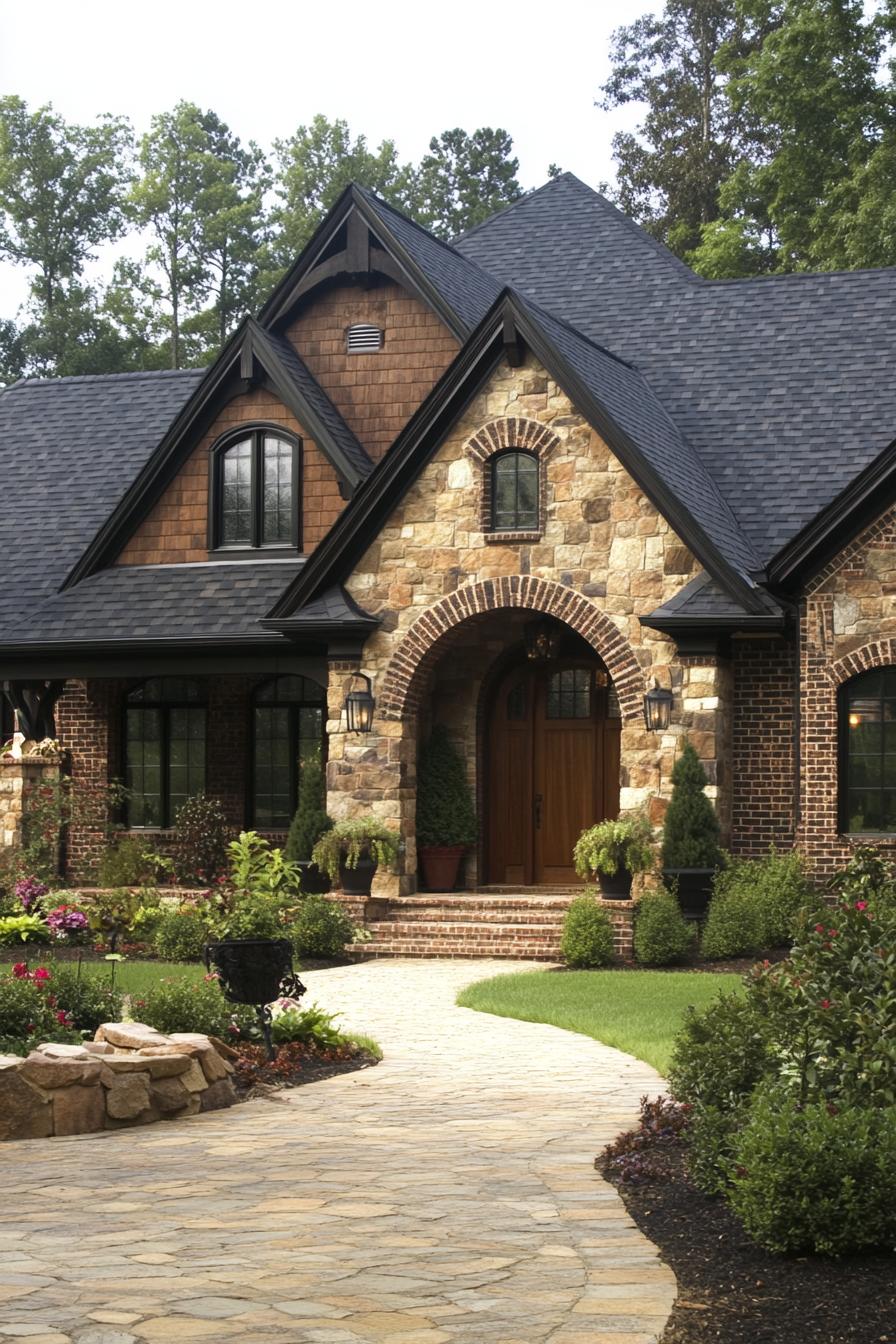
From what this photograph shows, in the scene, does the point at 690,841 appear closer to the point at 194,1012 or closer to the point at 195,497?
the point at 194,1012

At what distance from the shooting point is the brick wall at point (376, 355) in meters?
22.4

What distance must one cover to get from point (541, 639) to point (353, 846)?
331 cm

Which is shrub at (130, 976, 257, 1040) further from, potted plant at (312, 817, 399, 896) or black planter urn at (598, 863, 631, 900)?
potted plant at (312, 817, 399, 896)

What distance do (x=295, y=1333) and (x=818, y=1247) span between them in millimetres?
1866

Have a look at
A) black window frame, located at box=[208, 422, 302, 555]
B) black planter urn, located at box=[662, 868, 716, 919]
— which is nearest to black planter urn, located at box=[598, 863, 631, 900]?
black planter urn, located at box=[662, 868, 716, 919]

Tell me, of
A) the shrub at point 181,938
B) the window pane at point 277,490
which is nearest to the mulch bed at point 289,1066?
the shrub at point 181,938

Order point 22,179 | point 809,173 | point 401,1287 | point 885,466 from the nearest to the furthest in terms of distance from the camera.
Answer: point 401,1287 → point 885,466 → point 809,173 → point 22,179

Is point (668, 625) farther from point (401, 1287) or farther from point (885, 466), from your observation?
point (401, 1287)

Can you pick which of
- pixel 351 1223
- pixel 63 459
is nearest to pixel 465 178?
pixel 63 459

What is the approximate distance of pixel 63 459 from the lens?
998 inches

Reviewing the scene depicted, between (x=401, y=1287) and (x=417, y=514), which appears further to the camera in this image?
(x=417, y=514)

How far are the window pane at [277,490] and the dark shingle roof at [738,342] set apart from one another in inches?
174

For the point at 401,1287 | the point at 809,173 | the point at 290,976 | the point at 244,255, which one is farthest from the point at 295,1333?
the point at 244,255

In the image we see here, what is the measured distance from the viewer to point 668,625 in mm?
17953
